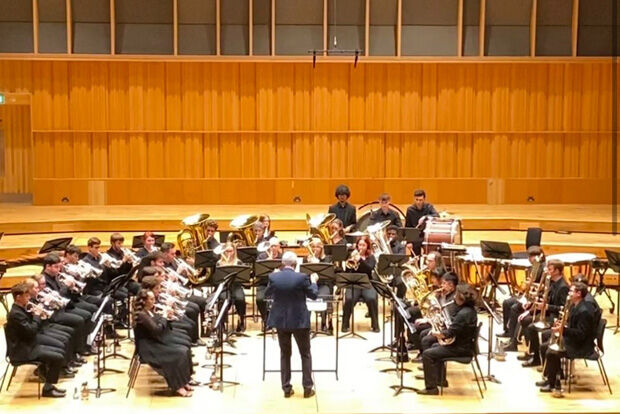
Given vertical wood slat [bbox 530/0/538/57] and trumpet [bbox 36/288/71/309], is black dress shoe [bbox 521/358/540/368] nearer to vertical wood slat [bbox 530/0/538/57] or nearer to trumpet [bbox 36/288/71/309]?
trumpet [bbox 36/288/71/309]

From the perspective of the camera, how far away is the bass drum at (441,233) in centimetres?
1141

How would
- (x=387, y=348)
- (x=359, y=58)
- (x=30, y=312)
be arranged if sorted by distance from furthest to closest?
(x=359, y=58) → (x=387, y=348) → (x=30, y=312)

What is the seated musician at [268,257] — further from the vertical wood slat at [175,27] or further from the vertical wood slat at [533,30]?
the vertical wood slat at [533,30]

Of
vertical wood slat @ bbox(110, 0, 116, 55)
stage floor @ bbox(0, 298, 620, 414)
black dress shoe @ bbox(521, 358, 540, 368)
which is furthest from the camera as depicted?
vertical wood slat @ bbox(110, 0, 116, 55)

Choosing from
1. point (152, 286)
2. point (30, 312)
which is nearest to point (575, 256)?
point (152, 286)

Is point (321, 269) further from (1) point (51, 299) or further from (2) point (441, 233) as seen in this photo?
(2) point (441, 233)

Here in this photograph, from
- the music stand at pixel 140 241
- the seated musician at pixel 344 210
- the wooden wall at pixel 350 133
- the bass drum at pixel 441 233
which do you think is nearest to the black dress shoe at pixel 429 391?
the bass drum at pixel 441 233

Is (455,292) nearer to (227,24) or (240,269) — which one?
(240,269)

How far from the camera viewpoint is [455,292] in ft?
27.5

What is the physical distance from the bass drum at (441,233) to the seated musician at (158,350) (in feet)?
14.1

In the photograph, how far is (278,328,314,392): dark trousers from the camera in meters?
8.20

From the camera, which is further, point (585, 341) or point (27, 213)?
point (27, 213)

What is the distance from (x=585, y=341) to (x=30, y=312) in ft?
16.7

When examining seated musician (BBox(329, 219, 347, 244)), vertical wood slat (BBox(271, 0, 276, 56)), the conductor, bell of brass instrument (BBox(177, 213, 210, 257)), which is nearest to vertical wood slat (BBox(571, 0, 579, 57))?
vertical wood slat (BBox(271, 0, 276, 56))
